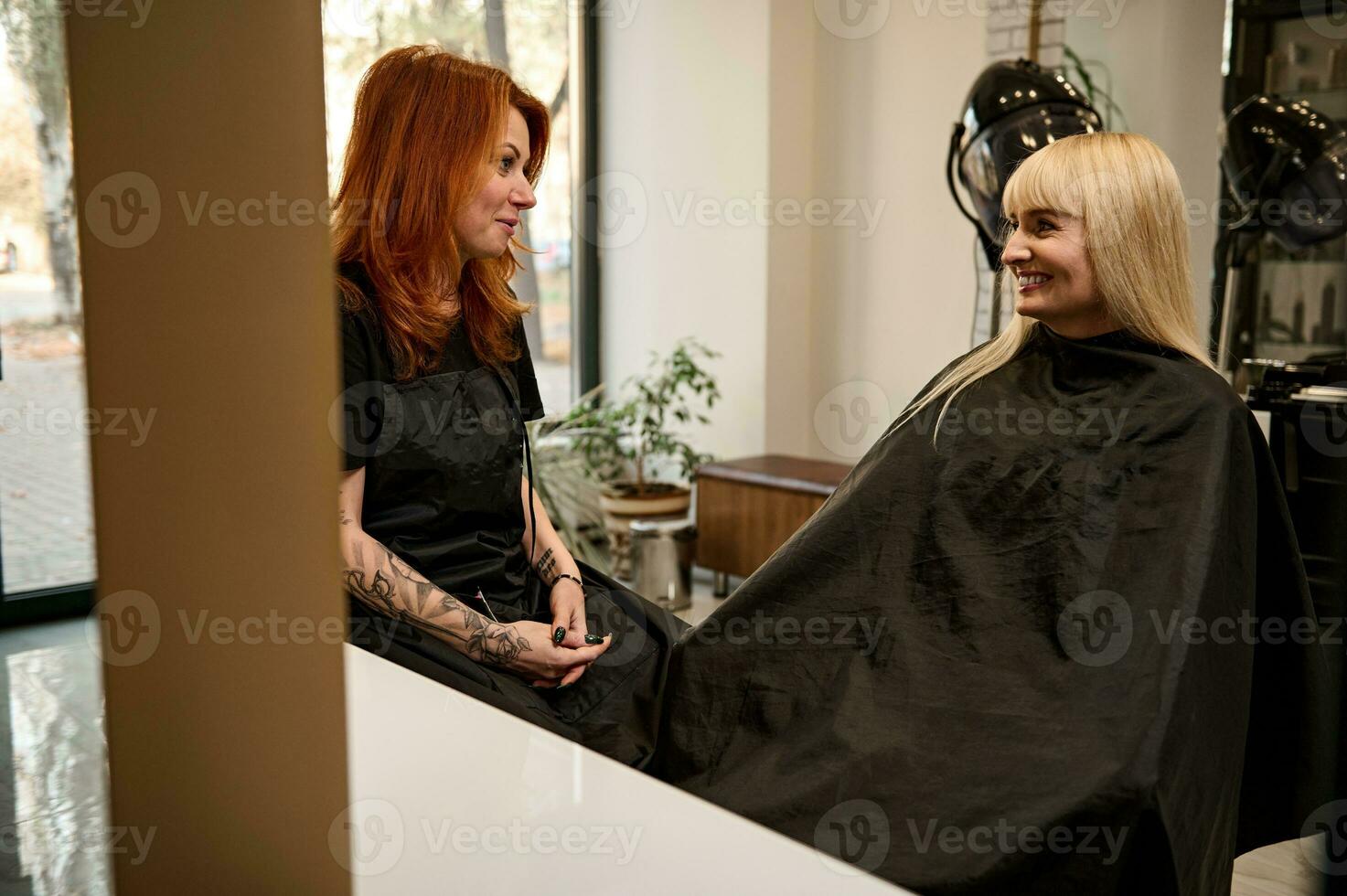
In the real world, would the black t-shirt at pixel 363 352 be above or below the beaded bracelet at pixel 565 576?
above

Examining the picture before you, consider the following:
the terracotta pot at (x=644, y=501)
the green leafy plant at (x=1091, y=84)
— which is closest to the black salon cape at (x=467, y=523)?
the terracotta pot at (x=644, y=501)

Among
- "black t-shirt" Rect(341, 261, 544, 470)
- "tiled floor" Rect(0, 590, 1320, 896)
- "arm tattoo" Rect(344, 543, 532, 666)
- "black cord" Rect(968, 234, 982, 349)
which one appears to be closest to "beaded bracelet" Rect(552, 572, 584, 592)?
"arm tattoo" Rect(344, 543, 532, 666)

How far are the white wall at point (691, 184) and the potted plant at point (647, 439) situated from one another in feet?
0.39

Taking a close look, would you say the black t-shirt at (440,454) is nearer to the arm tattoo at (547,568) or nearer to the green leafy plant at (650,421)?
the arm tattoo at (547,568)

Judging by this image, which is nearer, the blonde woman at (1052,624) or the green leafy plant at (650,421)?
the blonde woman at (1052,624)

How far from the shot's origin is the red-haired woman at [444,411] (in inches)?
62.2

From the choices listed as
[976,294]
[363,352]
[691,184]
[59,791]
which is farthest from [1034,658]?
[691,184]

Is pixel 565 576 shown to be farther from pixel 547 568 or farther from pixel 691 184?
pixel 691 184

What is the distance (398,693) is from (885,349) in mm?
4208

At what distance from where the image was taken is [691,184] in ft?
16.5

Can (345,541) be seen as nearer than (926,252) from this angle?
Yes

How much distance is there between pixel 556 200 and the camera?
5.43 m

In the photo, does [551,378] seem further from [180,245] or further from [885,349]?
[180,245]

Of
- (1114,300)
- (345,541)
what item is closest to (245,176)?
(345,541)
